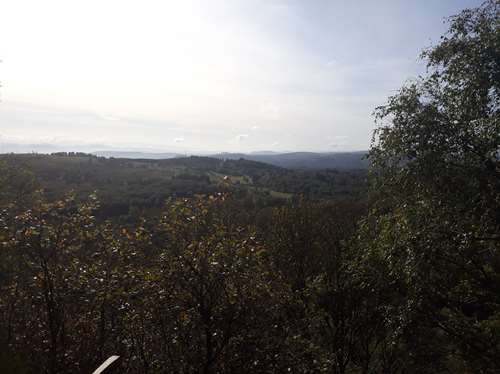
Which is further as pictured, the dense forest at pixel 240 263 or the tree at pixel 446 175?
the tree at pixel 446 175

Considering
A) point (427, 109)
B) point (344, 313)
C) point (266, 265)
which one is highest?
point (427, 109)

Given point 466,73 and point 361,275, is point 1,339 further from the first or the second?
point 466,73

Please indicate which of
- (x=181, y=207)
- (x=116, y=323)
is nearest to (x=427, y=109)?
(x=181, y=207)

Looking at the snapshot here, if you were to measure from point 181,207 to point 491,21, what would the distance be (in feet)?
35.6

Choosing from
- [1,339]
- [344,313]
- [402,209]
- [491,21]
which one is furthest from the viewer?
[344,313]

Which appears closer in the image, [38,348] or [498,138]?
[38,348]

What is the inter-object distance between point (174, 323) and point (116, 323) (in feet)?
5.44

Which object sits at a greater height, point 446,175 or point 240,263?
point 446,175

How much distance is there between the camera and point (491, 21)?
10898 millimetres

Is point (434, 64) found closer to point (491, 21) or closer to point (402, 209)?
point (491, 21)

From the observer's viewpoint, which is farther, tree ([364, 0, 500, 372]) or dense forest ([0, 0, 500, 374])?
tree ([364, 0, 500, 372])

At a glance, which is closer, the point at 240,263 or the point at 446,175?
the point at 240,263

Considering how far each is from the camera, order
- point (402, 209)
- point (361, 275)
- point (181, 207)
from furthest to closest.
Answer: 1. point (361, 275)
2. point (402, 209)
3. point (181, 207)

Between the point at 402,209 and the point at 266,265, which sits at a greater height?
the point at 402,209
